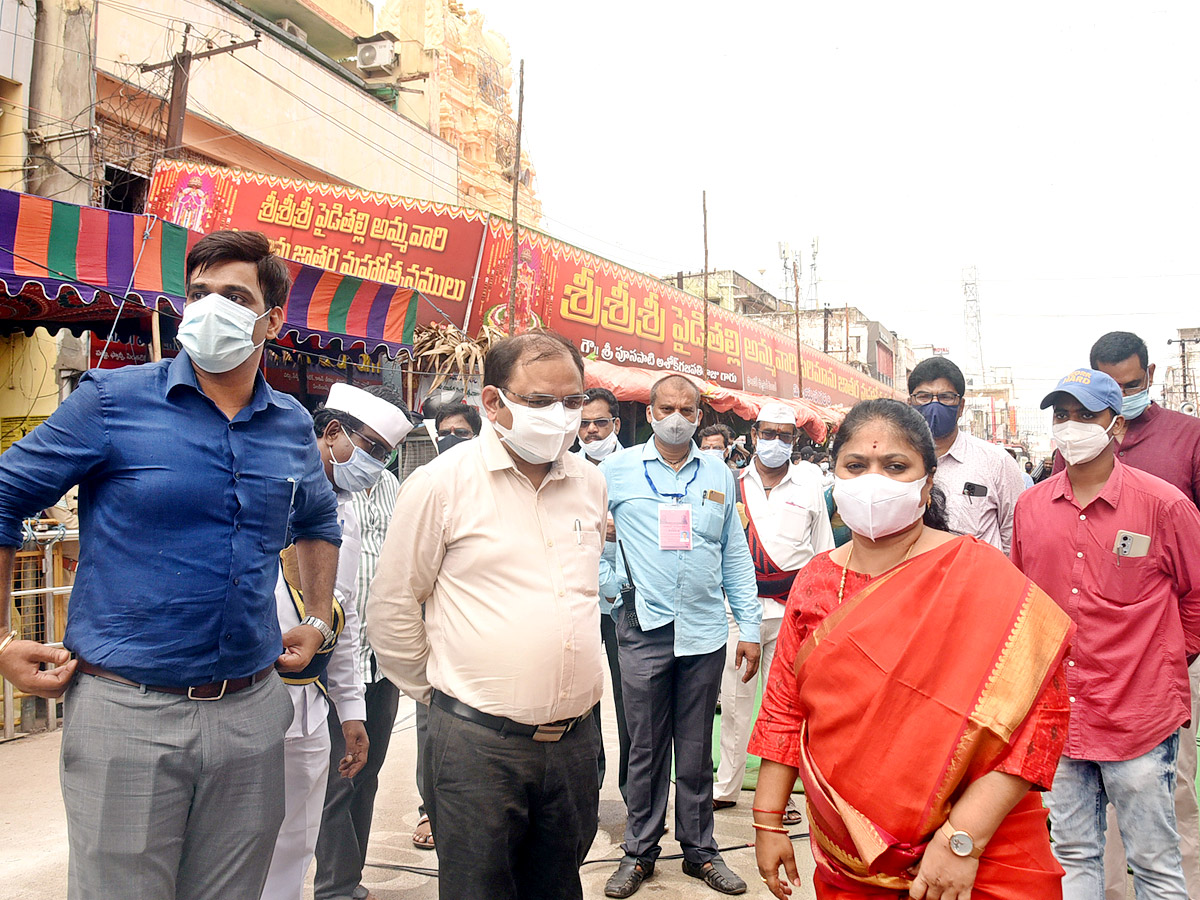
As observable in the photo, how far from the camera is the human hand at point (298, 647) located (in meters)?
2.31

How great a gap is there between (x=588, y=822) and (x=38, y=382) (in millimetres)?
10048

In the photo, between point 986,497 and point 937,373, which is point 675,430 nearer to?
point 937,373

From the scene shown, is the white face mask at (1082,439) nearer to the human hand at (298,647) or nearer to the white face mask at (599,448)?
the human hand at (298,647)

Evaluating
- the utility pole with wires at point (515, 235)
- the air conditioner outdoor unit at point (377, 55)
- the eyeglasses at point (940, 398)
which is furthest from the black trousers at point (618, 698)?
the air conditioner outdoor unit at point (377, 55)

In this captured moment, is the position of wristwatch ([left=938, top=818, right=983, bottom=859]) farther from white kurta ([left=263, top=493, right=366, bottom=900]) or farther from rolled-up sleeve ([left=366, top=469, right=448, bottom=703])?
white kurta ([left=263, top=493, right=366, bottom=900])

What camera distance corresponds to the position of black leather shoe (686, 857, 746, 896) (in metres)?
3.57

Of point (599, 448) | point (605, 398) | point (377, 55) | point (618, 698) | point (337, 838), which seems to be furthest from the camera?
point (377, 55)

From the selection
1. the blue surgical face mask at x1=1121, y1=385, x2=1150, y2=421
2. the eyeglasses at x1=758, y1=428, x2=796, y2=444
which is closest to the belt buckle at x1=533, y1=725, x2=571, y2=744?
the blue surgical face mask at x1=1121, y1=385, x2=1150, y2=421

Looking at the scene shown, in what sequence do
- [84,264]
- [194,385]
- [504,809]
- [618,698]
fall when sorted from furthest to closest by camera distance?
[84,264] → [618,698] → [504,809] → [194,385]

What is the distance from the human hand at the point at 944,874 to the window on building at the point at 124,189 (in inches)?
568

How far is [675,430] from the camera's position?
3.96m

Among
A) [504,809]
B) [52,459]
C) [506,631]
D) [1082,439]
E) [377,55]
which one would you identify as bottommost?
[504,809]

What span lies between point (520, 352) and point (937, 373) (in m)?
2.22

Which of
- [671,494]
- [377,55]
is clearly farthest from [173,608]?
[377,55]
